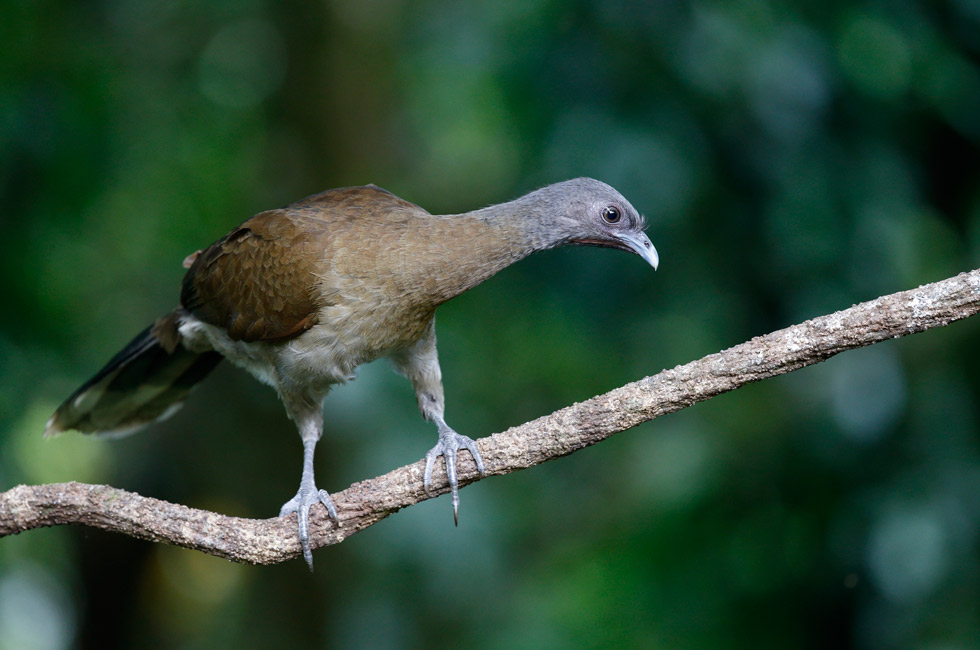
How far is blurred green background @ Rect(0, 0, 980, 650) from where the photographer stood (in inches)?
125

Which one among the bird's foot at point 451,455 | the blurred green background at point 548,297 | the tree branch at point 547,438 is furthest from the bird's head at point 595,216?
the tree branch at point 547,438

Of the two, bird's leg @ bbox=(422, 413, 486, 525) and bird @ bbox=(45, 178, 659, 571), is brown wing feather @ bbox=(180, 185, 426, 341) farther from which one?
bird's leg @ bbox=(422, 413, 486, 525)

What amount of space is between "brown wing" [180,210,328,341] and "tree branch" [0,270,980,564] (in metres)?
0.82

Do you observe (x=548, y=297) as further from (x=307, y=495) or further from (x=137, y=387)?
(x=137, y=387)

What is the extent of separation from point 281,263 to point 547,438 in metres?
1.31

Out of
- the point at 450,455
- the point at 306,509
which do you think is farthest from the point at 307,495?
the point at 450,455

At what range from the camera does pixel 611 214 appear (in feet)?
10.1

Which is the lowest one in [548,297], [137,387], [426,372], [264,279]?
[137,387]

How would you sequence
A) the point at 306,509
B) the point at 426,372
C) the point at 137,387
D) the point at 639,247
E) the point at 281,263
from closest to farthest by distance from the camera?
the point at 306,509 < the point at 639,247 < the point at 281,263 < the point at 426,372 < the point at 137,387

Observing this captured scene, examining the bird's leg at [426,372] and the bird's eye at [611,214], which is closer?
the bird's eye at [611,214]

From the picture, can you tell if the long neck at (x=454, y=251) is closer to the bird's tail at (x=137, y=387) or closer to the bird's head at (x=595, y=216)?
the bird's head at (x=595, y=216)

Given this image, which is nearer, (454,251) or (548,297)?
(454,251)

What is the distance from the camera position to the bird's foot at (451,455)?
8.29ft

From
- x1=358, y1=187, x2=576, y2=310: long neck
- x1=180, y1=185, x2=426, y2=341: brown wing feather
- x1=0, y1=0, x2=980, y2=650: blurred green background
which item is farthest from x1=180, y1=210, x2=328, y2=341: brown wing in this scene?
x1=0, y1=0, x2=980, y2=650: blurred green background
